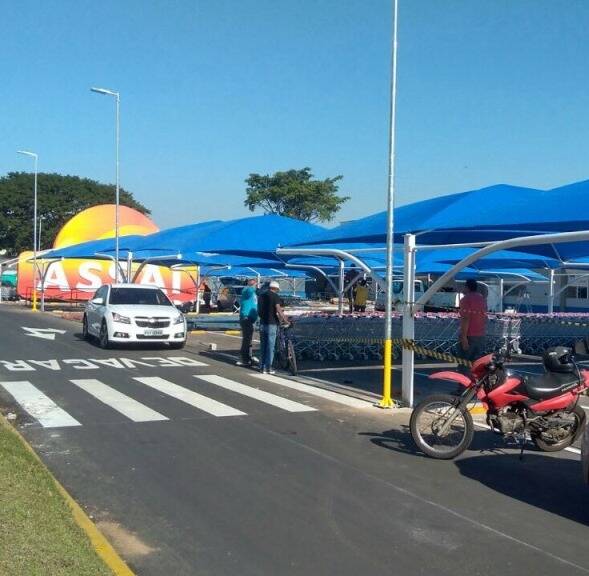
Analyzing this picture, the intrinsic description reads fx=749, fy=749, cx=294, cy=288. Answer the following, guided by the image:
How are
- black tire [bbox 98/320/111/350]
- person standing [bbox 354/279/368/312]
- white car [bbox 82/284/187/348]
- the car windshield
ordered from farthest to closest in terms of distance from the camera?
person standing [bbox 354/279/368/312]
the car windshield
black tire [bbox 98/320/111/350]
white car [bbox 82/284/187/348]

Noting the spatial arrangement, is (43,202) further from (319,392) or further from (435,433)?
(435,433)

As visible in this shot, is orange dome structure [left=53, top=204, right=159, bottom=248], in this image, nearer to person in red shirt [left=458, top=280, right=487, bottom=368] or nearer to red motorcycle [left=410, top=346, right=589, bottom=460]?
person in red shirt [left=458, top=280, right=487, bottom=368]

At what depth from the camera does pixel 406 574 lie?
5125 mm

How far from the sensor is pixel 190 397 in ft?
39.5

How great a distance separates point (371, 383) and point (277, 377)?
1854mm

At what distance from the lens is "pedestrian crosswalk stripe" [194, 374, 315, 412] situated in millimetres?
11373

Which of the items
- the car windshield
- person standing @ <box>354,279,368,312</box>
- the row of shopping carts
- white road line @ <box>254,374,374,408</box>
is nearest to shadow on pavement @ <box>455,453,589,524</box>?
white road line @ <box>254,374,374,408</box>

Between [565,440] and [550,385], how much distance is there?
900 mm

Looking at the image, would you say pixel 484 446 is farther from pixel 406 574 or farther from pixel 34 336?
pixel 34 336

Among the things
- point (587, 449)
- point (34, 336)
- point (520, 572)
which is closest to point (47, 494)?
point (520, 572)

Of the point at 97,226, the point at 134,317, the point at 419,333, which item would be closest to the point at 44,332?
the point at 134,317

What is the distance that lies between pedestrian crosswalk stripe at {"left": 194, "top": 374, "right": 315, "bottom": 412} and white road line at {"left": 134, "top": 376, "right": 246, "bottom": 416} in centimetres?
76

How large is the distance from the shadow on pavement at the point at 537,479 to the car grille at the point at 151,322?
1194 cm

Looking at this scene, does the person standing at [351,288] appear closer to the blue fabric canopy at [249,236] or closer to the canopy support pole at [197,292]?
the blue fabric canopy at [249,236]
